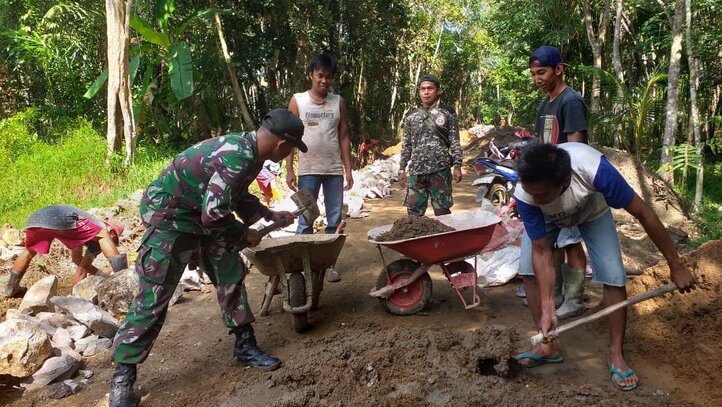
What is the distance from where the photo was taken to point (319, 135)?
4.10m

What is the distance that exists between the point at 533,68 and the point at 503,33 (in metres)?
11.8

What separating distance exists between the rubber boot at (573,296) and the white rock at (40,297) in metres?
4.00

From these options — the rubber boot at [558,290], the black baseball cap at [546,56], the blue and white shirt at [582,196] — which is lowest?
the rubber boot at [558,290]

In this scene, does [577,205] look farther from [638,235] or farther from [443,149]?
[638,235]

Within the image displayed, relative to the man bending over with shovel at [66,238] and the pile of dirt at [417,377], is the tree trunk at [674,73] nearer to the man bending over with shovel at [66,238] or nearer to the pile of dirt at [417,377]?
the pile of dirt at [417,377]

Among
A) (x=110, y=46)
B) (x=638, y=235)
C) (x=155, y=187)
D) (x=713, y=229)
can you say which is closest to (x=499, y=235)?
(x=638, y=235)

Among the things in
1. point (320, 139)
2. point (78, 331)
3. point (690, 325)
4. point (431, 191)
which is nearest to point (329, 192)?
point (320, 139)

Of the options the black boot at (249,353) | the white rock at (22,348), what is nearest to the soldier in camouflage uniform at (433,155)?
the black boot at (249,353)

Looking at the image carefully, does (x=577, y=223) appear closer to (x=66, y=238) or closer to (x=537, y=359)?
(x=537, y=359)

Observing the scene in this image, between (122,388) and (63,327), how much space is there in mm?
1374

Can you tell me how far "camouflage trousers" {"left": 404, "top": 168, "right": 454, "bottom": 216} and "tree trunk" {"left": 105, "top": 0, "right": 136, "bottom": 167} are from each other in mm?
5810

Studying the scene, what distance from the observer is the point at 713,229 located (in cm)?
575

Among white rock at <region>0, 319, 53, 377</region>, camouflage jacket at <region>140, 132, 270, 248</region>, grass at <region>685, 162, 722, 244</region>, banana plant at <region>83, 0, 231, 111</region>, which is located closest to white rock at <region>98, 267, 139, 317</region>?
white rock at <region>0, 319, 53, 377</region>

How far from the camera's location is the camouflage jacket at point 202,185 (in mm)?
2562
